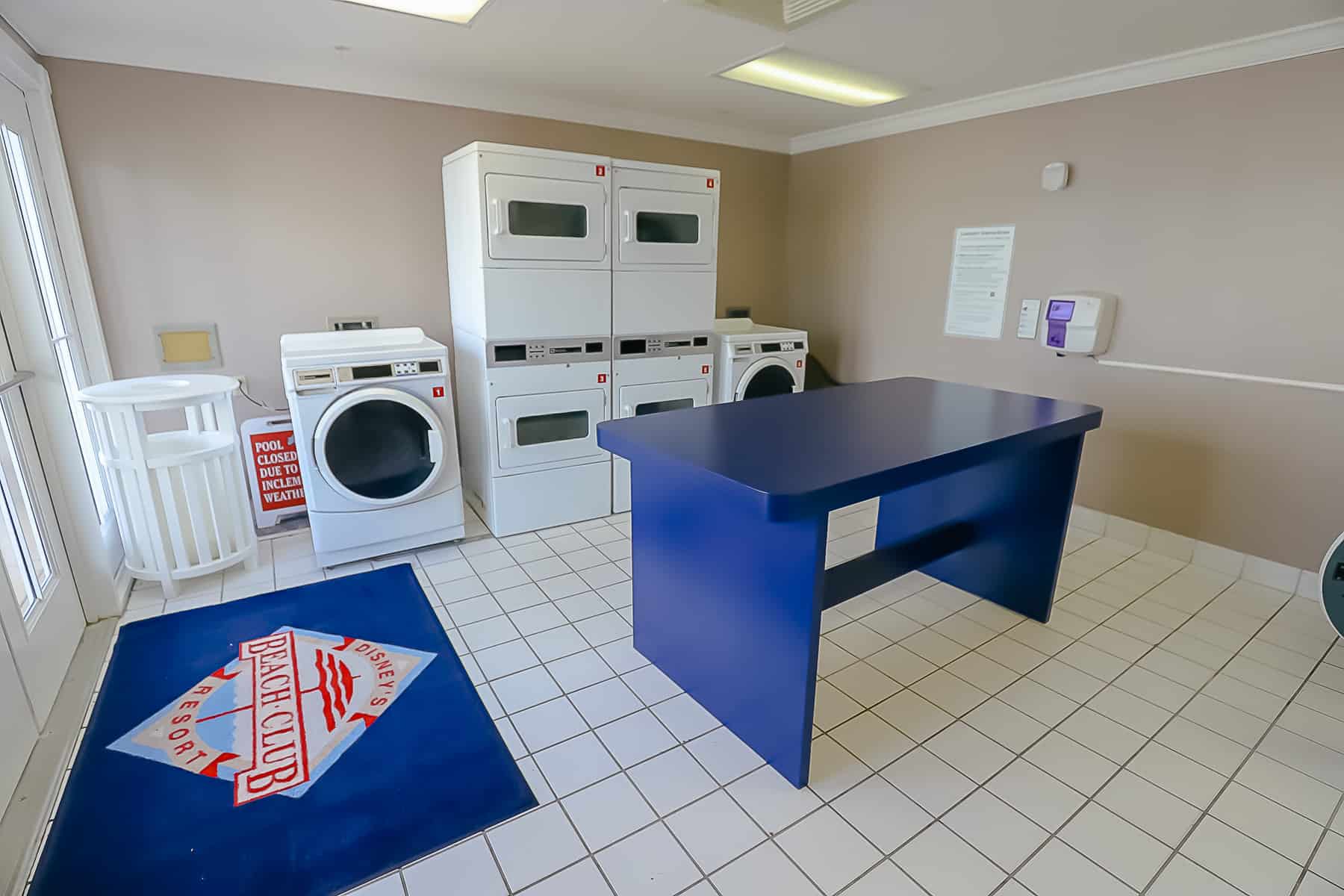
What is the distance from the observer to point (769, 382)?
425cm

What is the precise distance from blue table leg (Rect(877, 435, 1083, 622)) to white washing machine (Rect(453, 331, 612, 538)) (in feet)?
5.50

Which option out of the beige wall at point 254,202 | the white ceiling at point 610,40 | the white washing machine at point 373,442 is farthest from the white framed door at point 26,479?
the white washing machine at point 373,442

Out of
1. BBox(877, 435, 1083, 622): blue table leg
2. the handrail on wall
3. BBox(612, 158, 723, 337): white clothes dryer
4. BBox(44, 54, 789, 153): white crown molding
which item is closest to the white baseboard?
BBox(877, 435, 1083, 622): blue table leg

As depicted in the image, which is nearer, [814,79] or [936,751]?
[936,751]

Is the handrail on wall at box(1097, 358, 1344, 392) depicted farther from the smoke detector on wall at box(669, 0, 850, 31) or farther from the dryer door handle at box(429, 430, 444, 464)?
the dryer door handle at box(429, 430, 444, 464)

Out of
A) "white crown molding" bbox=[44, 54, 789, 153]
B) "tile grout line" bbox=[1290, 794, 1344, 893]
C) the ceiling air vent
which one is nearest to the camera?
"tile grout line" bbox=[1290, 794, 1344, 893]

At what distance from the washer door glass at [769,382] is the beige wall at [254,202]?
1973 mm

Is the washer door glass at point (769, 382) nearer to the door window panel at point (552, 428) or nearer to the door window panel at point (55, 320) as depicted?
the door window panel at point (552, 428)

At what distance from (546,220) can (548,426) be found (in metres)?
1.11

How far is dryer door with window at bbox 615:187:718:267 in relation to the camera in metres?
3.46

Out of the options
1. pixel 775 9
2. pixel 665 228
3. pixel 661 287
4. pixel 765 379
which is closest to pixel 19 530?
pixel 661 287

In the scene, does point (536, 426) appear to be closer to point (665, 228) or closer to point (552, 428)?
point (552, 428)

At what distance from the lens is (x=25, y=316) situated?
2.36m

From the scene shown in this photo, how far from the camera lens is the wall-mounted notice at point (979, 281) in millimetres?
3826
